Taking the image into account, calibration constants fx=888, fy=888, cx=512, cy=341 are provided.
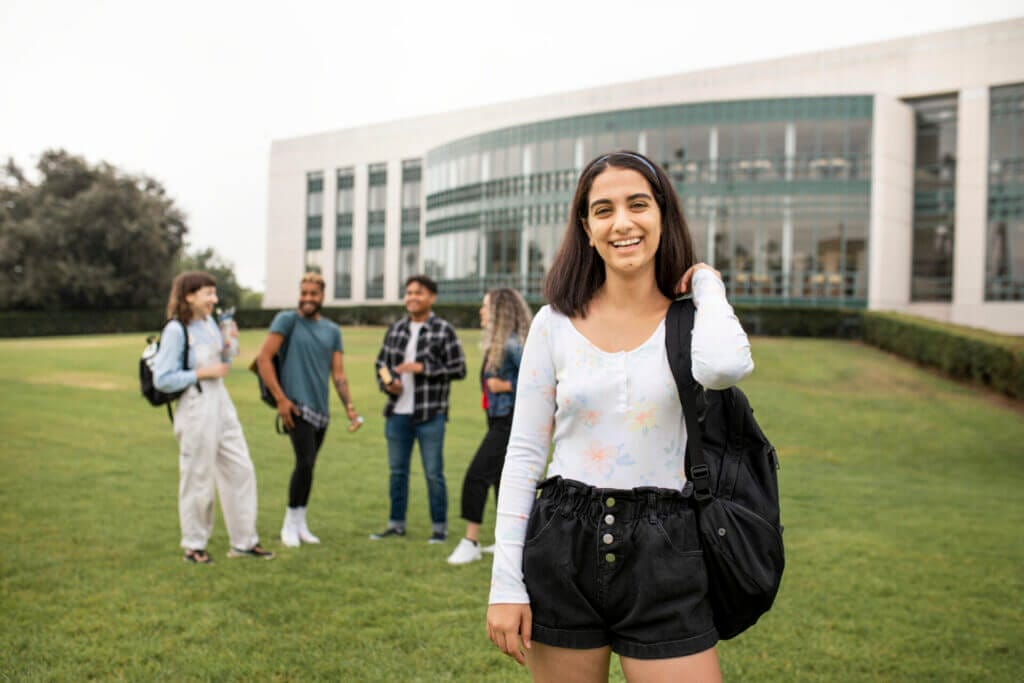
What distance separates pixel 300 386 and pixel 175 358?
1.03 metres

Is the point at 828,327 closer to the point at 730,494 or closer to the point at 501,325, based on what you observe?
the point at 501,325

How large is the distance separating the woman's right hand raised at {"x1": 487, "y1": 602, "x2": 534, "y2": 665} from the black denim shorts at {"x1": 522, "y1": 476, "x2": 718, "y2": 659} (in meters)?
0.03

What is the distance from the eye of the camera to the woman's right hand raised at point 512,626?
6.97ft

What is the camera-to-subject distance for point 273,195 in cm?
5503

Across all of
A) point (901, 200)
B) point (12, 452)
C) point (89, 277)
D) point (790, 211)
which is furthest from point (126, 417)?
point (89, 277)

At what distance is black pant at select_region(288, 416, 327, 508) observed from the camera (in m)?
6.96

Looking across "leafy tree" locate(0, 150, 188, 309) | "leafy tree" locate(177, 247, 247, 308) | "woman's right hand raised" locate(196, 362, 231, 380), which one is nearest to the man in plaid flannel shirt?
"woman's right hand raised" locate(196, 362, 231, 380)

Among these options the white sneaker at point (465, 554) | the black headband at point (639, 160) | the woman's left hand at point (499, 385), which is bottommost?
the white sneaker at point (465, 554)

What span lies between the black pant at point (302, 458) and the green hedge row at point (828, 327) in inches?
575

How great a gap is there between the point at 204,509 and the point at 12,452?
21.8 feet

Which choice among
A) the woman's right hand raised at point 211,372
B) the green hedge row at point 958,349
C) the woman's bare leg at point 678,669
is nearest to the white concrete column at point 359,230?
the green hedge row at point 958,349

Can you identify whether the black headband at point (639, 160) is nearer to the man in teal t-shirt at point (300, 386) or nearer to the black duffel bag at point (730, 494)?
the black duffel bag at point (730, 494)

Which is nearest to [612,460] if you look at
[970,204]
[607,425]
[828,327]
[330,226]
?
[607,425]

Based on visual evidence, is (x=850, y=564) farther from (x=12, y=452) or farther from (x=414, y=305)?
(x=12, y=452)
